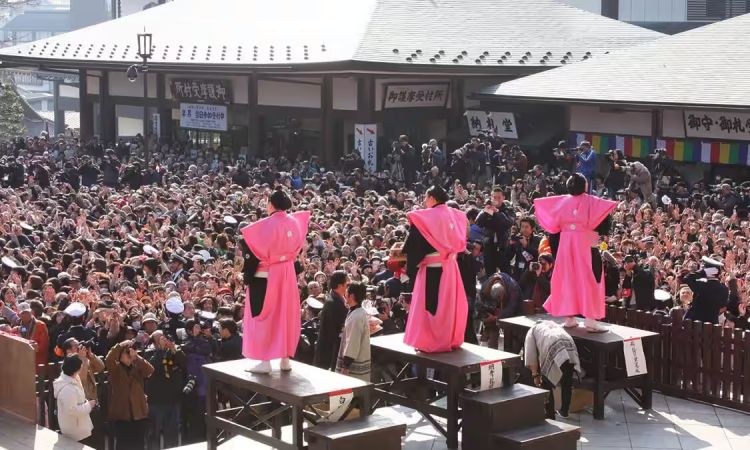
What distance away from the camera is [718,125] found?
79.0 ft

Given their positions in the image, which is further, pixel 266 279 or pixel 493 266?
pixel 493 266

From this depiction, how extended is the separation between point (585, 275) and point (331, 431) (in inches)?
137

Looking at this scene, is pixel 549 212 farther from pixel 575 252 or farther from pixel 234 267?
pixel 234 267

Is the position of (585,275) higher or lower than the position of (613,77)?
lower

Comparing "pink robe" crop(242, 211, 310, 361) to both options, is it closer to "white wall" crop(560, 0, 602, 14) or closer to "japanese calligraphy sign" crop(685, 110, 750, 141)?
"japanese calligraphy sign" crop(685, 110, 750, 141)

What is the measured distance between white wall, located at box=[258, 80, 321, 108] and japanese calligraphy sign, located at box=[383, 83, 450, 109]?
188 centimetres

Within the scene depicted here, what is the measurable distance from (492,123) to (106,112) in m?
12.9

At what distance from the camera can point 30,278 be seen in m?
13.0

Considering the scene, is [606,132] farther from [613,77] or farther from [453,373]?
[453,373]

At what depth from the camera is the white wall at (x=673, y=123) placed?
24844mm

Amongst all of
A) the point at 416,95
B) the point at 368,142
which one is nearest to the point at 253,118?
the point at 368,142

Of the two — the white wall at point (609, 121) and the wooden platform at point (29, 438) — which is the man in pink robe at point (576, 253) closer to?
the wooden platform at point (29, 438)

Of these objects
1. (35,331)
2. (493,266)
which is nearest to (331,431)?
(35,331)

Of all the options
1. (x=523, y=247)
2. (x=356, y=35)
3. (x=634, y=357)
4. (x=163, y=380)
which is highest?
(x=356, y=35)
